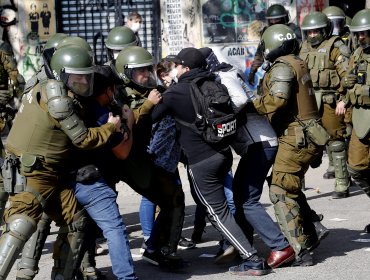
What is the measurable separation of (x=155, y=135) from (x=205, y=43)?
823 cm

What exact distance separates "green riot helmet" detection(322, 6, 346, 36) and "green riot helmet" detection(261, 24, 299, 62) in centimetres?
379

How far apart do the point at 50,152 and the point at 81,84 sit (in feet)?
1.63

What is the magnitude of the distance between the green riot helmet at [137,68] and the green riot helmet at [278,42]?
36.1 inches

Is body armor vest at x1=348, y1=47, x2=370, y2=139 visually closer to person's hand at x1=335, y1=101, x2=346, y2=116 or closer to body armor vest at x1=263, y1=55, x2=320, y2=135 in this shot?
person's hand at x1=335, y1=101, x2=346, y2=116

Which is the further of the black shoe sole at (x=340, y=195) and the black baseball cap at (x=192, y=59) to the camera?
the black shoe sole at (x=340, y=195)

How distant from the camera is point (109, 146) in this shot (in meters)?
6.82

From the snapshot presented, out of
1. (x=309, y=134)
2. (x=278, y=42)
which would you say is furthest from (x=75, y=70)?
(x=309, y=134)

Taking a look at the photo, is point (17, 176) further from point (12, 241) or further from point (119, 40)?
point (119, 40)

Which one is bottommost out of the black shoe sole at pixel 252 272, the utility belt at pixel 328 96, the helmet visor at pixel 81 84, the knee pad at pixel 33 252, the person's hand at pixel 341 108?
the black shoe sole at pixel 252 272

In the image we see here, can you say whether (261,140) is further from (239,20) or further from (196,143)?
(239,20)

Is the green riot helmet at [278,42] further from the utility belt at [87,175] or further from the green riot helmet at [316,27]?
the green riot helmet at [316,27]

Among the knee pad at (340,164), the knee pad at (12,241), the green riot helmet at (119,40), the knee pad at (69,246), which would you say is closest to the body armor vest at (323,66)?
the knee pad at (340,164)

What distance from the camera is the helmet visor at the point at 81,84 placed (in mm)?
6586

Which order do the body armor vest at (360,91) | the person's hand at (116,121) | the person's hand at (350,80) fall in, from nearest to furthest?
1. the person's hand at (116,121)
2. the body armor vest at (360,91)
3. the person's hand at (350,80)
